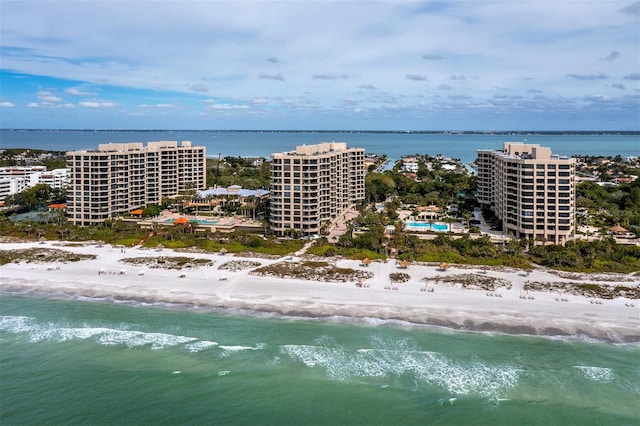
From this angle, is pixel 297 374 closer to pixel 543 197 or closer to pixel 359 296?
pixel 359 296

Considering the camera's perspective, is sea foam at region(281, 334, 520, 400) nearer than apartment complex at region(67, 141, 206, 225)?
Yes

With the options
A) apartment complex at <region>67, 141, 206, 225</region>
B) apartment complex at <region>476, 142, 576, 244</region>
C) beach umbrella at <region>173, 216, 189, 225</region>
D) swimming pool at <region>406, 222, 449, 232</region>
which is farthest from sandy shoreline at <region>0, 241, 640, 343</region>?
apartment complex at <region>67, 141, 206, 225</region>

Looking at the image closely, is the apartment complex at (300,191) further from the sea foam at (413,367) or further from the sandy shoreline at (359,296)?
the sea foam at (413,367)

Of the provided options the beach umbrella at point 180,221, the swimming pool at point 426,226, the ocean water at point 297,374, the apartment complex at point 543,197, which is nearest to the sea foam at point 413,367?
the ocean water at point 297,374

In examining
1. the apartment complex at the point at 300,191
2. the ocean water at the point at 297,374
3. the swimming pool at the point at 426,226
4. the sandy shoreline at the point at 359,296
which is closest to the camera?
the ocean water at the point at 297,374

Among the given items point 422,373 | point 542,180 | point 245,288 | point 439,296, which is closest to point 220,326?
point 245,288

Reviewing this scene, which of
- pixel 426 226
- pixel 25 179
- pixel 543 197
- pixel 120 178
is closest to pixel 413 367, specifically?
pixel 543 197

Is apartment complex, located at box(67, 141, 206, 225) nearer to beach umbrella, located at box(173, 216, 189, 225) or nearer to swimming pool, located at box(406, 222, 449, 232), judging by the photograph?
beach umbrella, located at box(173, 216, 189, 225)
